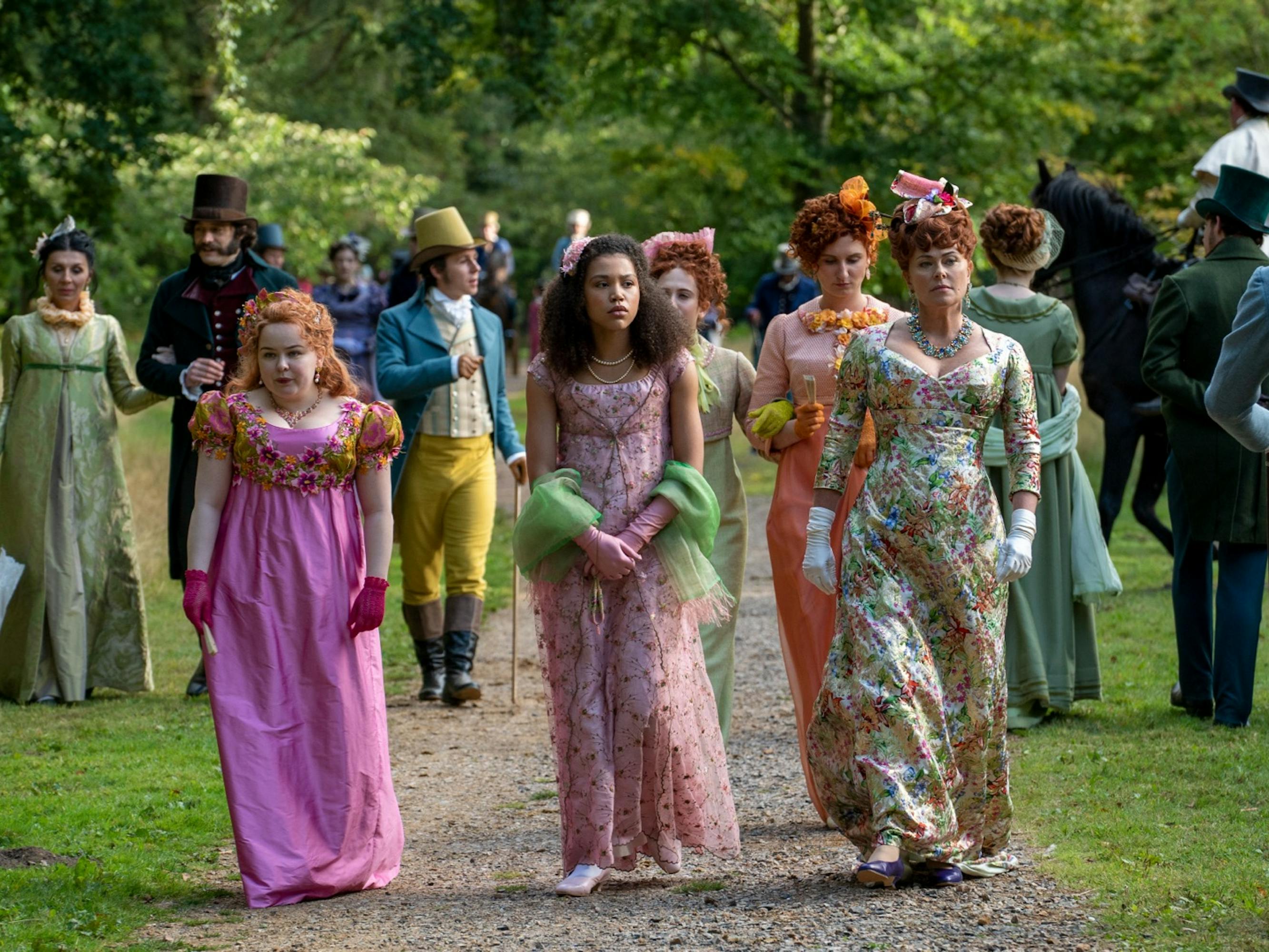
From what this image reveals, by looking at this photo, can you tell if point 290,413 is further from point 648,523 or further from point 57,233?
point 57,233

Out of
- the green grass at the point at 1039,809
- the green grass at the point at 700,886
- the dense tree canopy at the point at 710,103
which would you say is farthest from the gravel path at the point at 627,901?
the dense tree canopy at the point at 710,103

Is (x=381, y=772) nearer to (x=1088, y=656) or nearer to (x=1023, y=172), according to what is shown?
(x=1088, y=656)

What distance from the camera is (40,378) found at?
8.92 metres

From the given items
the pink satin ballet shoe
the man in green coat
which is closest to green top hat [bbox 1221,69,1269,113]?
the man in green coat

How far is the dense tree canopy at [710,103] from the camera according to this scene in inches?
722

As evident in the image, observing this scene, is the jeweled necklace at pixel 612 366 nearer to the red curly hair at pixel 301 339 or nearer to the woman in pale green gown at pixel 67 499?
the red curly hair at pixel 301 339

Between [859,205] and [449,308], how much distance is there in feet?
9.94

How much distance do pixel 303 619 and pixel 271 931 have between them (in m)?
1.01

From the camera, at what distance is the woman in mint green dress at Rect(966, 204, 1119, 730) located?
25.1ft

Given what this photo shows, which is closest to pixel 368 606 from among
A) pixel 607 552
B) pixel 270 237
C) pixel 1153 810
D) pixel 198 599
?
pixel 198 599

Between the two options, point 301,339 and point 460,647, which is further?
point 460,647

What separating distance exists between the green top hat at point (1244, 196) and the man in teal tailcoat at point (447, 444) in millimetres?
3399

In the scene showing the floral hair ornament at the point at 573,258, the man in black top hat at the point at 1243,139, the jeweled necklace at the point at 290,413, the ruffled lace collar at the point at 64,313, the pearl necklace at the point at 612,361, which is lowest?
the jeweled necklace at the point at 290,413

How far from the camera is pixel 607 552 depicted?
208 inches
